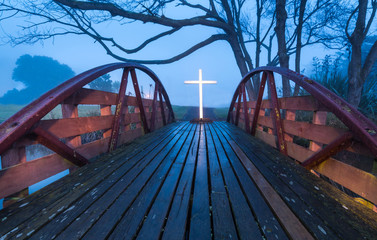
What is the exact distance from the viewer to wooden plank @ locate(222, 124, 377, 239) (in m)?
0.92

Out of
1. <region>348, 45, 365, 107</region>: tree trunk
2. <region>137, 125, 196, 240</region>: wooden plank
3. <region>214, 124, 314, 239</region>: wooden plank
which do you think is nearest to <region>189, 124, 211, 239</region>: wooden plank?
<region>137, 125, 196, 240</region>: wooden plank

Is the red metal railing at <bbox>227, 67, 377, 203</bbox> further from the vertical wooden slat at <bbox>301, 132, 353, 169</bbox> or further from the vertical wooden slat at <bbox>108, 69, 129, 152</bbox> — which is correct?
the vertical wooden slat at <bbox>108, 69, 129, 152</bbox>

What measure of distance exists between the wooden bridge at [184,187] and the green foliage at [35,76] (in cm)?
7411

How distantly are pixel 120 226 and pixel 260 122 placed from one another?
3.50 m

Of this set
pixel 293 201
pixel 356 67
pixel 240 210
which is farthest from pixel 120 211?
pixel 356 67

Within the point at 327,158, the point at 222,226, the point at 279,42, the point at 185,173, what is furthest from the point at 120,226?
the point at 279,42

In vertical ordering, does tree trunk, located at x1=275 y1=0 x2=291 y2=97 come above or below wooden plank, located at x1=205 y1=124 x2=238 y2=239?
above

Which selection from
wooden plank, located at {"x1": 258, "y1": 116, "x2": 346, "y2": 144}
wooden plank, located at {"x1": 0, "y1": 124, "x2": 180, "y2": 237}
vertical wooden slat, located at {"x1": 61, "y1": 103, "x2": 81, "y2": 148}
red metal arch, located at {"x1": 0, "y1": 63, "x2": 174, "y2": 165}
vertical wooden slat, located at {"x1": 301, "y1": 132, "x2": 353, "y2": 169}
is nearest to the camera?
wooden plank, located at {"x1": 0, "y1": 124, "x2": 180, "y2": 237}

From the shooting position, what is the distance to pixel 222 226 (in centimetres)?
93

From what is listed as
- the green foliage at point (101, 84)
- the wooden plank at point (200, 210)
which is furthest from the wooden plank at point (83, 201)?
the green foliage at point (101, 84)

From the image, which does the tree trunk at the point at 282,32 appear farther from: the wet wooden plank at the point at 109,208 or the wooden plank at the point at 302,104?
the wet wooden plank at the point at 109,208

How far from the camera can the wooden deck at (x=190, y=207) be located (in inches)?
35.4

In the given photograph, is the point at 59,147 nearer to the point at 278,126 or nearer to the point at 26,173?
the point at 26,173

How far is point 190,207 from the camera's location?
1110 mm
